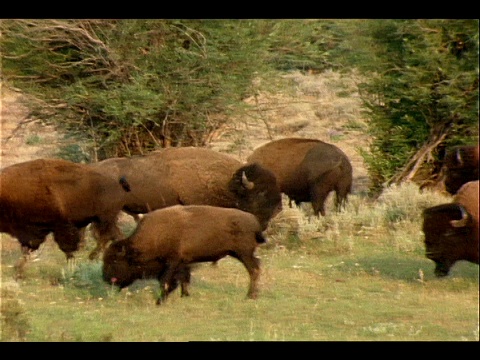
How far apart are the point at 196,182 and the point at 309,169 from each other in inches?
102

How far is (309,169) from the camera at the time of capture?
1617cm

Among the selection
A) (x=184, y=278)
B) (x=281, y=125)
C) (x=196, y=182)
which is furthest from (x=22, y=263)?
(x=281, y=125)

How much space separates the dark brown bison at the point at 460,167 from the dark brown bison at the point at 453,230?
220 millimetres

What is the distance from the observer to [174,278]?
37.3 ft

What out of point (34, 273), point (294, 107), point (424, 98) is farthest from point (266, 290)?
point (294, 107)

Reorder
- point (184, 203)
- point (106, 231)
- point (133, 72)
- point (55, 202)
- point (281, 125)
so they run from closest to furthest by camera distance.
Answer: point (55, 202), point (106, 231), point (184, 203), point (133, 72), point (281, 125)

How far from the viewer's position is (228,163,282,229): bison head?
45.0 feet

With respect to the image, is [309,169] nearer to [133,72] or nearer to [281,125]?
[133,72]

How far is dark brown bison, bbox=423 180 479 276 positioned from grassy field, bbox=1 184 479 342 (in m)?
0.26

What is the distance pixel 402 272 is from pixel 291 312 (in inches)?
71.8

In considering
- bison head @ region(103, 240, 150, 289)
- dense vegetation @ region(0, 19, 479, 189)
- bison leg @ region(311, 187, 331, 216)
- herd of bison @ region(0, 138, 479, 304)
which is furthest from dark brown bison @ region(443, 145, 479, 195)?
bison leg @ region(311, 187, 331, 216)

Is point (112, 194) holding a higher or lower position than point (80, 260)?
higher

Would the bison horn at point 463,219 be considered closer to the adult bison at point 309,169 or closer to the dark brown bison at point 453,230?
the dark brown bison at point 453,230

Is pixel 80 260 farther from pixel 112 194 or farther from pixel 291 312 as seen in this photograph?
pixel 291 312
